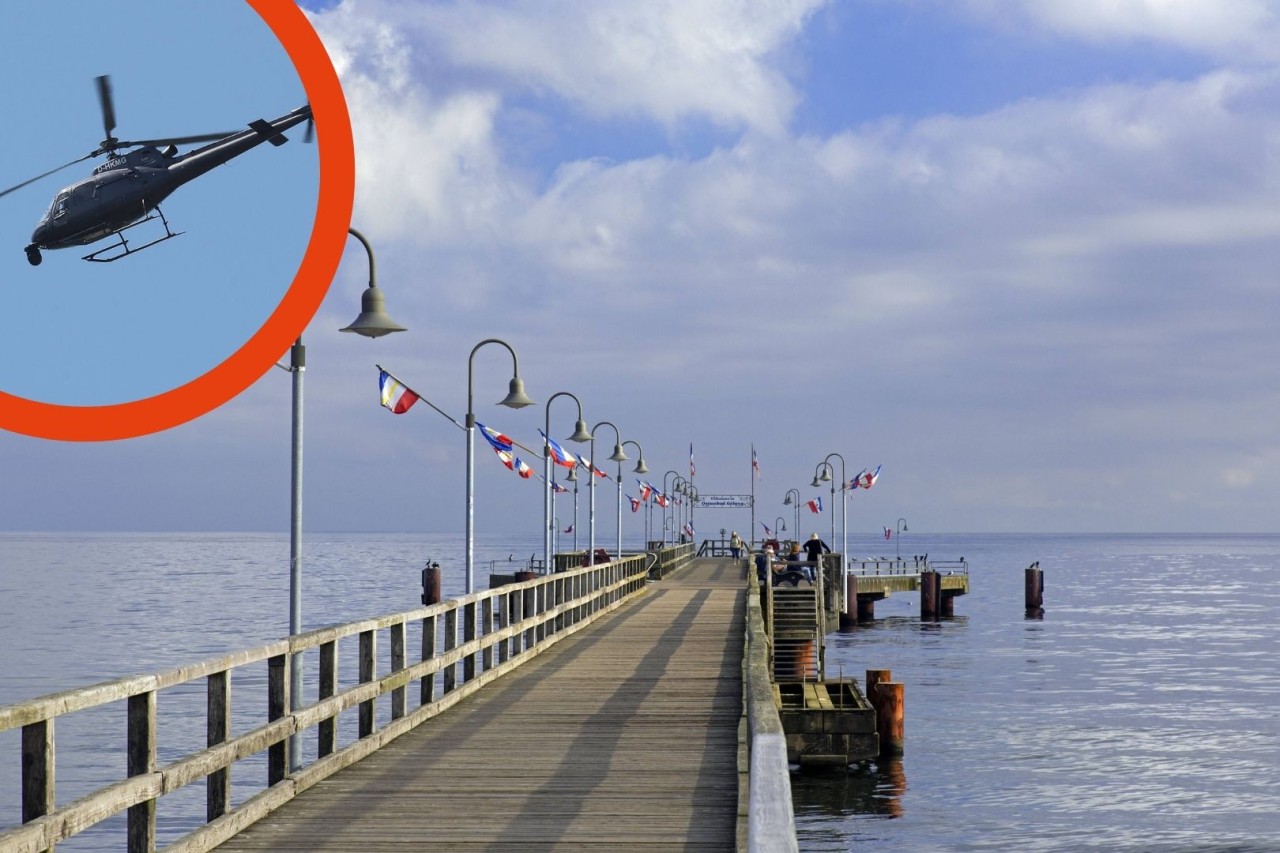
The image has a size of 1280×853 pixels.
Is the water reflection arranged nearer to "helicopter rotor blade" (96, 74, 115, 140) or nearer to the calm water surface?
the calm water surface

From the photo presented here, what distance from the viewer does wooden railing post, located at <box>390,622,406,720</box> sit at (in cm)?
1414

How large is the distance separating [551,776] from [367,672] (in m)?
2.19

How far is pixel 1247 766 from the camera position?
112 ft

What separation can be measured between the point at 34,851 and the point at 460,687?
11.0 meters

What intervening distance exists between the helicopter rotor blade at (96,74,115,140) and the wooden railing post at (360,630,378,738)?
29.3ft

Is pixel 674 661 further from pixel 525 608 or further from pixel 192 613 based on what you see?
pixel 192 613

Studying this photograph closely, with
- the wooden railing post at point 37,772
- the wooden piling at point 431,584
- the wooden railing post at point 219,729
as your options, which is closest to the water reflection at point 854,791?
the wooden railing post at point 219,729

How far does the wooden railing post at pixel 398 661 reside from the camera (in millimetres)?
14141

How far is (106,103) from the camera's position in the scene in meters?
3.97

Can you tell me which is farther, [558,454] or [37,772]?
[558,454]

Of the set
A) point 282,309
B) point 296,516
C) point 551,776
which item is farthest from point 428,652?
point 282,309

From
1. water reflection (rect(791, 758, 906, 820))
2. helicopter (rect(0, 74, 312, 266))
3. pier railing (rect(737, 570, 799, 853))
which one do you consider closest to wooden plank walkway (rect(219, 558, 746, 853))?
pier railing (rect(737, 570, 799, 853))

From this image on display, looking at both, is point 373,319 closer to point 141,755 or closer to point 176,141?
point 141,755

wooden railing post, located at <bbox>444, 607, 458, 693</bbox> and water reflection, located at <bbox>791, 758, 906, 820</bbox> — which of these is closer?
wooden railing post, located at <bbox>444, 607, 458, 693</bbox>
